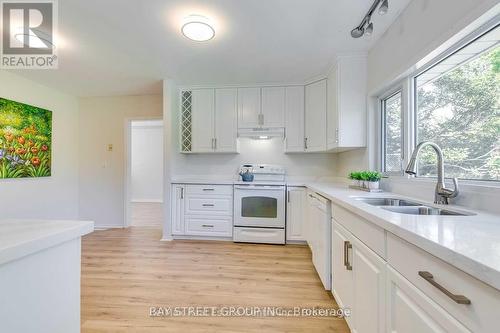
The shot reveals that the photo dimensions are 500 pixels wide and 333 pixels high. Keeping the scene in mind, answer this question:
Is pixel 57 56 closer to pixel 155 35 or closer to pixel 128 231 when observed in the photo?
Answer: pixel 155 35

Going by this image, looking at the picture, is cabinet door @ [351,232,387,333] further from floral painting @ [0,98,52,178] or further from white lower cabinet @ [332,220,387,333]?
floral painting @ [0,98,52,178]

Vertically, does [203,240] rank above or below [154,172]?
below

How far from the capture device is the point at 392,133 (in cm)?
222

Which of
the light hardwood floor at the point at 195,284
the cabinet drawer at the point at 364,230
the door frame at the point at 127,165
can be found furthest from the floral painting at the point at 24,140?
the cabinet drawer at the point at 364,230

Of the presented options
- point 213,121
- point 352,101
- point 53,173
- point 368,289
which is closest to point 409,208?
point 368,289

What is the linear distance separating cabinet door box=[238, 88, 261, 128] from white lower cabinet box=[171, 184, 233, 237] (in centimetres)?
102

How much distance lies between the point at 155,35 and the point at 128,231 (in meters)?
3.04

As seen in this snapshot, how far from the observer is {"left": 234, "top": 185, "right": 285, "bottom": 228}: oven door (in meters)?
3.09

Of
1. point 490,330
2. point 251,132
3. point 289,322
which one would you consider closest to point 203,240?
point 251,132

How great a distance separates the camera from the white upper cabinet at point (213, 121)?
3438 millimetres

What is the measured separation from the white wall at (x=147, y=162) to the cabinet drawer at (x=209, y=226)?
172 inches

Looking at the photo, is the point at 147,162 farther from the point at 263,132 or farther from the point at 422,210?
the point at 422,210

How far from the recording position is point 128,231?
3717 mm

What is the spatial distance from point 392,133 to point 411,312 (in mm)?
1888
